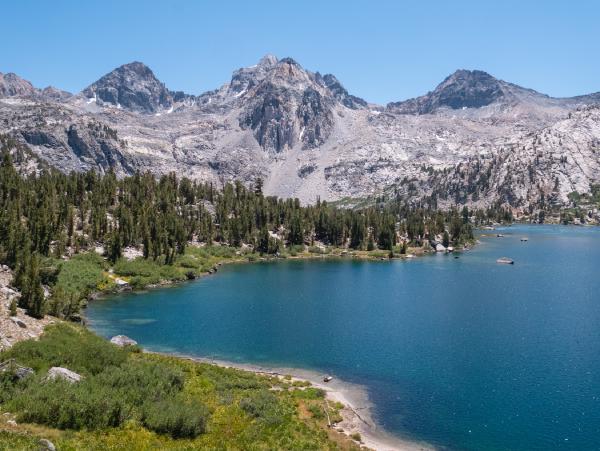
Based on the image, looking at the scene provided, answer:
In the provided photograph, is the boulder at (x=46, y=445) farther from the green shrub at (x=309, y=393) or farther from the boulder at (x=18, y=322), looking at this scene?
the boulder at (x=18, y=322)

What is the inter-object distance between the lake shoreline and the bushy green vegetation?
200 cm

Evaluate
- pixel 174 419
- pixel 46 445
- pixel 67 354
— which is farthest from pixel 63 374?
pixel 46 445

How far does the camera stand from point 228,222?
192 meters

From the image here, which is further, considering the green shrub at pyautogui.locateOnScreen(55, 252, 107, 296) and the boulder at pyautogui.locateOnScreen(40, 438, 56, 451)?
the green shrub at pyautogui.locateOnScreen(55, 252, 107, 296)

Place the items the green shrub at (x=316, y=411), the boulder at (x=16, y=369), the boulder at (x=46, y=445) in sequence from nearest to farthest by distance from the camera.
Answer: the boulder at (x=46, y=445)
the boulder at (x=16, y=369)
the green shrub at (x=316, y=411)

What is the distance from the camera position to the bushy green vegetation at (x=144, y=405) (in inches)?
1325

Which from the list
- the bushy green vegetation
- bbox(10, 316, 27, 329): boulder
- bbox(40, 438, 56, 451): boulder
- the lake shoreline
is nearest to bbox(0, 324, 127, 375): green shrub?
the bushy green vegetation

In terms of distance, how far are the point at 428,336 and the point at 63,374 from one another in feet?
174

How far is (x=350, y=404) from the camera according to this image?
174ft

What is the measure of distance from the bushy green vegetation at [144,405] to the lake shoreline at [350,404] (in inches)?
78.7

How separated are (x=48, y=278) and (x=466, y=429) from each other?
7830 centimetres

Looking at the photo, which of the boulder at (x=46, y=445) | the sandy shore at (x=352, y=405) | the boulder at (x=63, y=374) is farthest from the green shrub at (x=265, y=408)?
the boulder at (x=46, y=445)

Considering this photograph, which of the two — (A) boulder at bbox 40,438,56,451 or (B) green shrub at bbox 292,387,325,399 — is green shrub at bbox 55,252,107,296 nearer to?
(B) green shrub at bbox 292,387,325,399

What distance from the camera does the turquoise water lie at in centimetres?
4997
